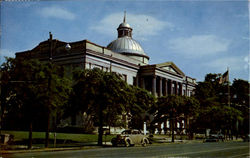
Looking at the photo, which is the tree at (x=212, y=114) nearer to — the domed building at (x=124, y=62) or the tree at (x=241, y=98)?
the domed building at (x=124, y=62)

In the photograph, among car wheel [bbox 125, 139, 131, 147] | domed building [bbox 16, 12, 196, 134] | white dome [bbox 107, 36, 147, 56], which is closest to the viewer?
car wheel [bbox 125, 139, 131, 147]

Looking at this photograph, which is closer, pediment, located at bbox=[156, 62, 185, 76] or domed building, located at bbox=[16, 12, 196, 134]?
domed building, located at bbox=[16, 12, 196, 134]

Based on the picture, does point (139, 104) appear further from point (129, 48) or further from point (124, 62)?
point (129, 48)

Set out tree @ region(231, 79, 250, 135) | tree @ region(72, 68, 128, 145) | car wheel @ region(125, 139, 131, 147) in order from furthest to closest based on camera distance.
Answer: tree @ region(231, 79, 250, 135), tree @ region(72, 68, 128, 145), car wheel @ region(125, 139, 131, 147)

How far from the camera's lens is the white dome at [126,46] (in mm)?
78875

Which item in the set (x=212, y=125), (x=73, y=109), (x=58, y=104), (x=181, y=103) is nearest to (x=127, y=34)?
(x=212, y=125)

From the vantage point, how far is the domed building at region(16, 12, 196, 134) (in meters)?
55.0

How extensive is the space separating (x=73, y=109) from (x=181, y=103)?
1856cm

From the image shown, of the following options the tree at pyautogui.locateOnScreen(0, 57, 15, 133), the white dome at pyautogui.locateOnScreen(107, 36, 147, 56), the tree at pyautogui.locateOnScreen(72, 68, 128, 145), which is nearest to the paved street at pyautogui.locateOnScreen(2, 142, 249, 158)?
the tree at pyautogui.locateOnScreen(0, 57, 15, 133)

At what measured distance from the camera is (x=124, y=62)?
64250 millimetres

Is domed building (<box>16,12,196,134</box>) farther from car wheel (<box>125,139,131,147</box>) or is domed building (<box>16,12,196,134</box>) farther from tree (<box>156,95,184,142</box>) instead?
car wheel (<box>125,139,131,147</box>)

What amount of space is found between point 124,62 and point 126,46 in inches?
640

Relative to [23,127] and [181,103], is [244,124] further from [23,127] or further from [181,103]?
[23,127]

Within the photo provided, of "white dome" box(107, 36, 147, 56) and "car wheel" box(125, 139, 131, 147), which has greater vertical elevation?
"white dome" box(107, 36, 147, 56)
